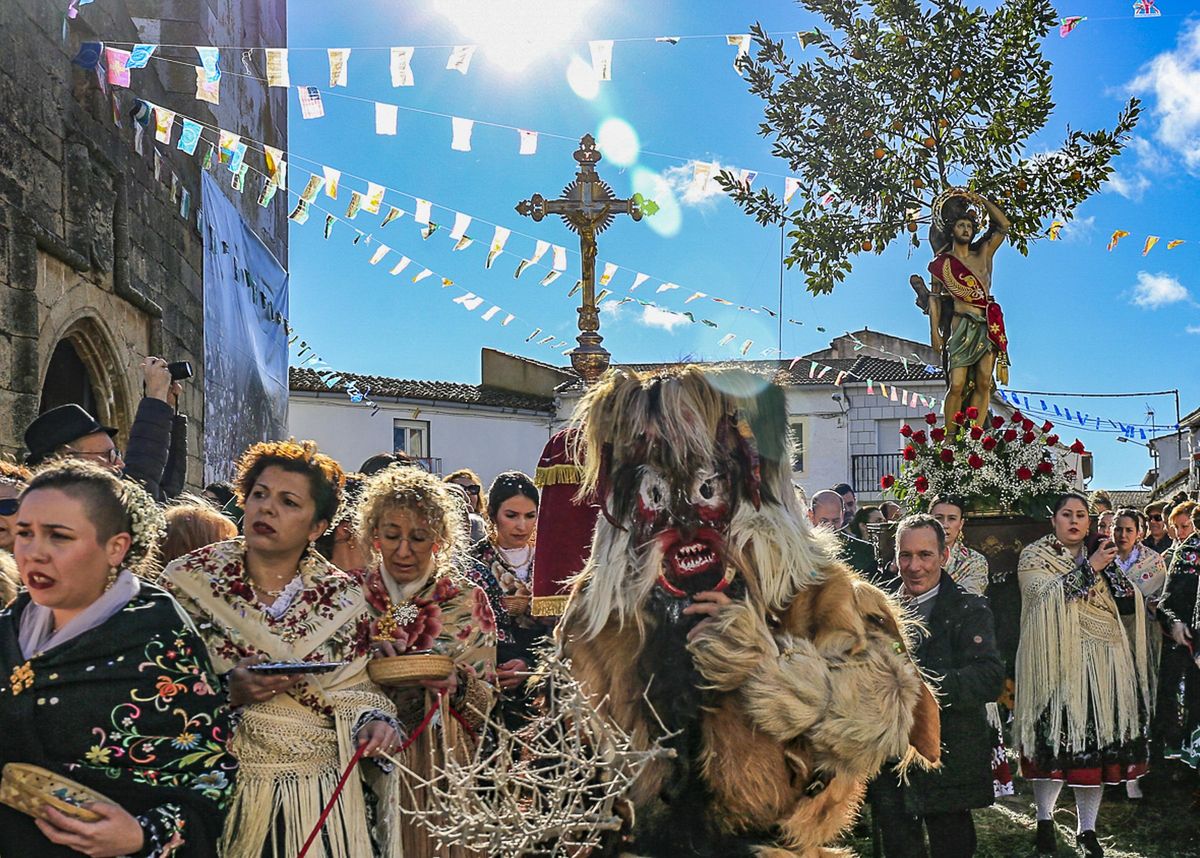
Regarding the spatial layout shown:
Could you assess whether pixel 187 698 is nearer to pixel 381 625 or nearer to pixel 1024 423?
pixel 381 625

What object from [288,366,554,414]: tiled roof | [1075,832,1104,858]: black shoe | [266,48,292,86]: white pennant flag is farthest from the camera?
[288,366,554,414]: tiled roof

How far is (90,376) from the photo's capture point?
983cm

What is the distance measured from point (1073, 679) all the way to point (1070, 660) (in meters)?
0.11

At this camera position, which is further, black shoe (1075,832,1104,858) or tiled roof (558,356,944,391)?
tiled roof (558,356,944,391)

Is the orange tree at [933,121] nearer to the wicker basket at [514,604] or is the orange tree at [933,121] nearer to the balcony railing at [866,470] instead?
the wicker basket at [514,604]

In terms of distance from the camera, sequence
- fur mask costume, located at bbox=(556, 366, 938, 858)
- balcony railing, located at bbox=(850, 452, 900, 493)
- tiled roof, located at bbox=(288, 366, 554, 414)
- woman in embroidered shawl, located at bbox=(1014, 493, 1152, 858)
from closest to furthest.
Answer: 1. fur mask costume, located at bbox=(556, 366, 938, 858)
2. woman in embroidered shawl, located at bbox=(1014, 493, 1152, 858)
3. tiled roof, located at bbox=(288, 366, 554, 414)
4. balcony railing, located at bbox=(850, 452, 900, 493)

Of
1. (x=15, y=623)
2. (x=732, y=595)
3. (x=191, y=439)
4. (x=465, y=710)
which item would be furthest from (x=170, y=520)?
(x=191, y=439)

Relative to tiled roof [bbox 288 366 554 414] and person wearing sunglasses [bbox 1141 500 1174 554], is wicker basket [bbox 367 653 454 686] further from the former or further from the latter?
tiled roof [bbox 288 366 554 414]

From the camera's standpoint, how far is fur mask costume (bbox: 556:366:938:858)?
3.19 metres

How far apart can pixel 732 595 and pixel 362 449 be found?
30290 mm

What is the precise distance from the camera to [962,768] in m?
5.70

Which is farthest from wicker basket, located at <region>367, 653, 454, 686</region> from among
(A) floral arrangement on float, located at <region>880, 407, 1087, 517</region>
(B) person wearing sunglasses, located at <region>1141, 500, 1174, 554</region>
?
(B) person wearing sunglasses, located at <region>1141, 500, 1174, 554</region>

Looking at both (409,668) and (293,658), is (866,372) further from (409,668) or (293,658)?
(293,658)

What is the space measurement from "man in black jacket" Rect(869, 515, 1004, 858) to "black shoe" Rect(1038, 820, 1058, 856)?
141cm
